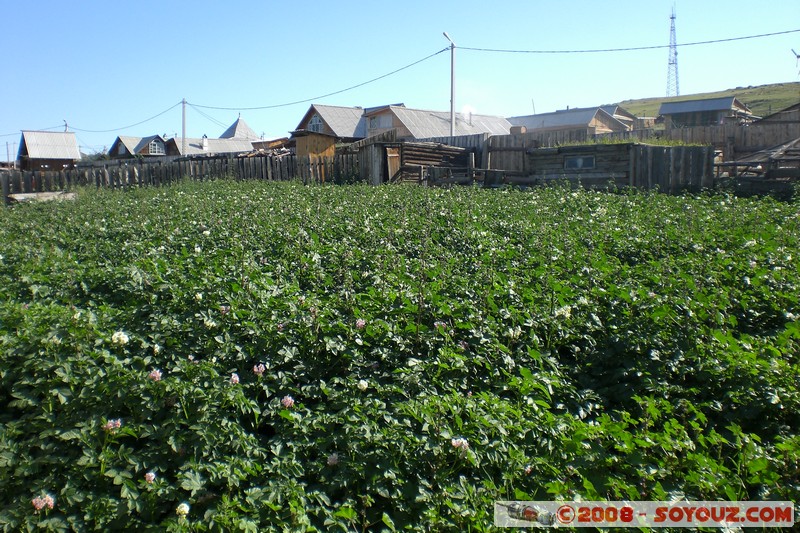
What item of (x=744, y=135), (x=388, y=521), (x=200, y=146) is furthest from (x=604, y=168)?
(x=200, y=146)

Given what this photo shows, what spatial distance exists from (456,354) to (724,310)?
218 centimetres

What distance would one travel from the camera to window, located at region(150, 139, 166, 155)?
57.8 m

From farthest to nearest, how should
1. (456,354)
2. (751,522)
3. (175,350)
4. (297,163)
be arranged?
(297,163) → (175,350) → (456,354) → (751,522)

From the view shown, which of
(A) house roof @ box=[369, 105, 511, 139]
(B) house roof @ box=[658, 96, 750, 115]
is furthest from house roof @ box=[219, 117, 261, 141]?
(B) house roof @ box=[658, 96, 750, 115]

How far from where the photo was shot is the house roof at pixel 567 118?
50.2 m

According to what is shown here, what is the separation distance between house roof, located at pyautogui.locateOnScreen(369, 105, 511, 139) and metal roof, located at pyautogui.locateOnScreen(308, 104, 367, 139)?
7.94ft

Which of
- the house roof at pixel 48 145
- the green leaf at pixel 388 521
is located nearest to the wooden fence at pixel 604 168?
the green leaf at pixel 388 521

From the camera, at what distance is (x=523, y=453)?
3.00m

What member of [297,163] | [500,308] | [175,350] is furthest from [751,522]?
[297,163]

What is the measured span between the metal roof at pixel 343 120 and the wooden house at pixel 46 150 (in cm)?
2045

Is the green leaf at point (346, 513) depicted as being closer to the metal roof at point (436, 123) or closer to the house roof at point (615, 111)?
the metal roof at point (436, 123)

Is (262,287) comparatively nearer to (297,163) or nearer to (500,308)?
(500,308)

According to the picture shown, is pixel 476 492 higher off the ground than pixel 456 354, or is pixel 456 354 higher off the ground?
pixel 456 354

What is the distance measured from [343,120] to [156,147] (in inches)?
773
